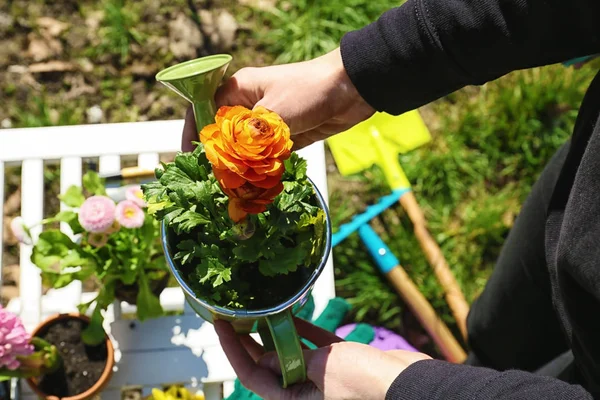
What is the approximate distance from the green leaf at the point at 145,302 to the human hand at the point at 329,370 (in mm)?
199

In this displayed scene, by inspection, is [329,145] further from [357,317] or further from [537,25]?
[537,25]

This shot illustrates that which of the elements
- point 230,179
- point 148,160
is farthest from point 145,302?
point 230,179

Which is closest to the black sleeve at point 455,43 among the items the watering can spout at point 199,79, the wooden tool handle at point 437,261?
the watering can spout at point 199,79

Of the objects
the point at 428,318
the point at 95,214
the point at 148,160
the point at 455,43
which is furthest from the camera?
the point at 428,318

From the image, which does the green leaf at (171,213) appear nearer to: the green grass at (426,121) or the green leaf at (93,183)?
the green leaf at (93,183)

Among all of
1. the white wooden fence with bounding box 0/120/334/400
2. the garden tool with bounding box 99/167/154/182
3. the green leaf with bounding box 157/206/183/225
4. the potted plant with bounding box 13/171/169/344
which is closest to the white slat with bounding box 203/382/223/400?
the white wooden fence with bounding box 0/120/334/400

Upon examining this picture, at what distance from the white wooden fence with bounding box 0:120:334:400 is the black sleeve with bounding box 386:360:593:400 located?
1.17ft

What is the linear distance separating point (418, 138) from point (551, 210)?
77 centimetres

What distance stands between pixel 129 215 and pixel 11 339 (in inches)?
9.0

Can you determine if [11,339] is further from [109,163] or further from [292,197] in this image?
[292,197]

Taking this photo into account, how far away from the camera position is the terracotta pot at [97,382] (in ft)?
3.13

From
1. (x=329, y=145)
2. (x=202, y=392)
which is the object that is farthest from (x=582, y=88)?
(x=202, y=392)

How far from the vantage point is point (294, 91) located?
79cm

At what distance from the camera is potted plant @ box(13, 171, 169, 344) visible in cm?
92
